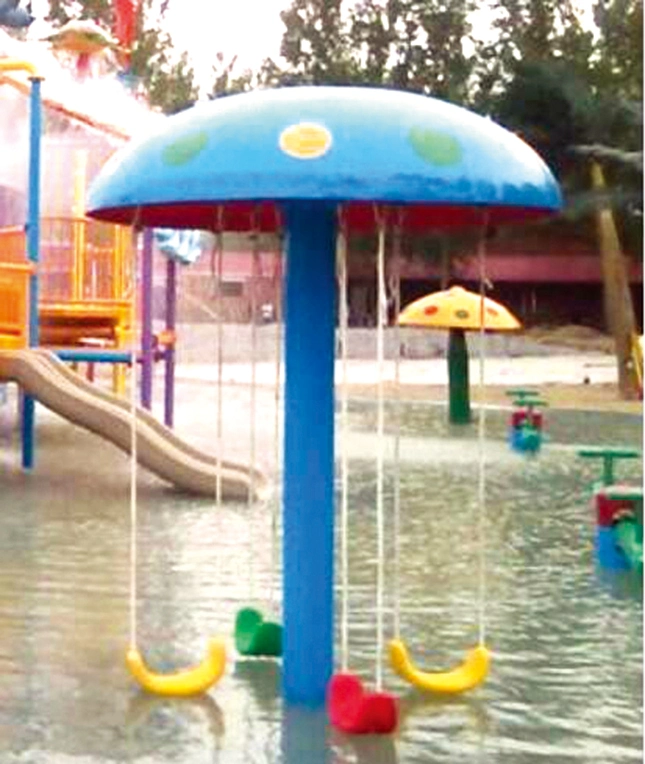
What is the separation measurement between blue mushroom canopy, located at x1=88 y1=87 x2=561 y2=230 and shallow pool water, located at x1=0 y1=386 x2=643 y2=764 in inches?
71.8

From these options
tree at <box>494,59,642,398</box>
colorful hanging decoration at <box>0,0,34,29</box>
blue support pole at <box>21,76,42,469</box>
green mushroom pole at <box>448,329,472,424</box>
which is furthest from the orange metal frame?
tree at <box>494,59,642,398</box>

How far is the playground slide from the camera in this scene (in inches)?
572

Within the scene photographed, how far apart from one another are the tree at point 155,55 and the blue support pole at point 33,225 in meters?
34.8

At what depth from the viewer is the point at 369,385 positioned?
34.0 meters

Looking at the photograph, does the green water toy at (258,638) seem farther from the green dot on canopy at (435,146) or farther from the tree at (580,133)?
the tree at (580,133)

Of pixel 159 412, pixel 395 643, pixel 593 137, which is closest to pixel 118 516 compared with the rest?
pixel 395 643

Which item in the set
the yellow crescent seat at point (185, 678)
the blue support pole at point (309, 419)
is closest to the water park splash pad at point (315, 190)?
the blue support pole at point (309, 419)

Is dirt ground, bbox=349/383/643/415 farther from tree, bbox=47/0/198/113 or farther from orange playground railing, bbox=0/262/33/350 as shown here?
tree, bbox=47/0/198/113

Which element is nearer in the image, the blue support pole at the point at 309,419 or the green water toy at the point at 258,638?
the blue support pole at the point at 309,419

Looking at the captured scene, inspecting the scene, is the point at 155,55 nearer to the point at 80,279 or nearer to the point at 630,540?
the point at 80,279

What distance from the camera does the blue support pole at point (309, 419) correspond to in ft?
21.5

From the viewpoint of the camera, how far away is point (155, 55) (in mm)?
55250

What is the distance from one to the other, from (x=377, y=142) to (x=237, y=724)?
2091mm

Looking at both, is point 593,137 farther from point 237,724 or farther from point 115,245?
point 237,724
